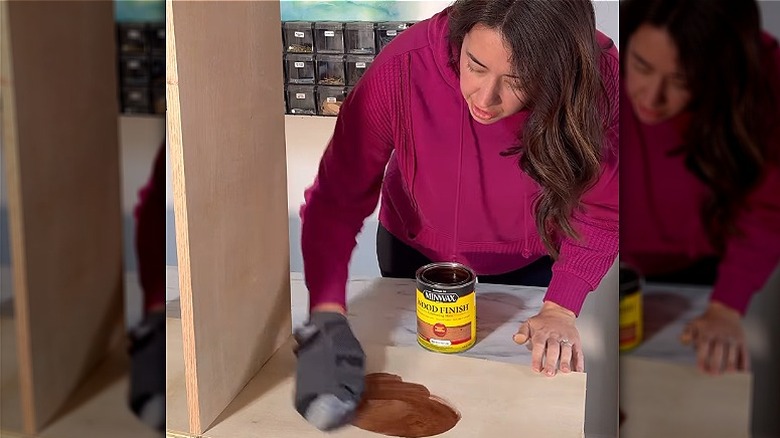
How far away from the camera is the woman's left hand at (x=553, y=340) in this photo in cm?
93

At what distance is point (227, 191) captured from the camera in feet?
2.88

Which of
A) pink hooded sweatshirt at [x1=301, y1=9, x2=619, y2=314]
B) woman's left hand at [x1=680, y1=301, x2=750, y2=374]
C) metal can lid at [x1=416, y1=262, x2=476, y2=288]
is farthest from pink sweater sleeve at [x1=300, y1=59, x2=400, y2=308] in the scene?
woman's left hand at [x1=680, y1=301, x2=750, y2=374]

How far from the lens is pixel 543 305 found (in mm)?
955

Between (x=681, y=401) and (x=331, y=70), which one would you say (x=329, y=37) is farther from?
(x=681, y=401)

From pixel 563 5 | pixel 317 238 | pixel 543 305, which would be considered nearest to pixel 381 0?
pixel 563 5

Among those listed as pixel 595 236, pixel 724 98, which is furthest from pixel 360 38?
pixel 724 98

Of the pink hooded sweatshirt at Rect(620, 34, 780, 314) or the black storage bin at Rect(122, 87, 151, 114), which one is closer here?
the pink hooded sweatshirt at Rect(620, 34, 780, 314)

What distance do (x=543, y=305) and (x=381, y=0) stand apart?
0.43 metres

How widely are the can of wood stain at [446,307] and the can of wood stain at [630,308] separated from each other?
0.22 metres

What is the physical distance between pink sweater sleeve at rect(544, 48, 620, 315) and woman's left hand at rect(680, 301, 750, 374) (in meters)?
0.29

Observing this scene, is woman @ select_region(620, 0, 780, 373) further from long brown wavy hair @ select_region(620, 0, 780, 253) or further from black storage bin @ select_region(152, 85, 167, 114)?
black storage bin @ select_region(152, 85, 167, 114)

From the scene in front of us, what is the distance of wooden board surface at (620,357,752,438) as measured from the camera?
0.63 metres

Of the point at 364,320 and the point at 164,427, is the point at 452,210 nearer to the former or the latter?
the point at 364,320

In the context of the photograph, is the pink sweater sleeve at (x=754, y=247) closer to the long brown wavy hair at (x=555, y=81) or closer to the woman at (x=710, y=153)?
the woman at (x=710, y=153)
